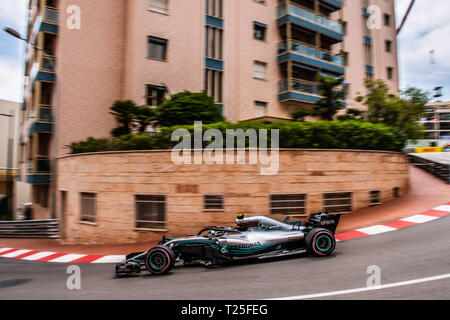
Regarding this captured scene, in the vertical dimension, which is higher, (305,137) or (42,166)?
(305,137)

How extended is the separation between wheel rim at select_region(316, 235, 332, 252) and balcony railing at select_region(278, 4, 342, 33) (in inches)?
771

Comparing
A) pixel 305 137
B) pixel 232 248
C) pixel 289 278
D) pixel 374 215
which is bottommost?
pixel 289 278

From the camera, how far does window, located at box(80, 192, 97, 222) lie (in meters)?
11.4

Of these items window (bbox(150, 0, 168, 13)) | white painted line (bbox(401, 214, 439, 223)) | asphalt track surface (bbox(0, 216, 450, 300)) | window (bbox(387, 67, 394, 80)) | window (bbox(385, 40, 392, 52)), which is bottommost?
asphalt track surface (bbox(0, 216, 450, 300))

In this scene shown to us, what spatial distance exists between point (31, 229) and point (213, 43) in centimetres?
1559

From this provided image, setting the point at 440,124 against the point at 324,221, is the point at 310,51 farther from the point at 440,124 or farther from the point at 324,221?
the point at 440,124

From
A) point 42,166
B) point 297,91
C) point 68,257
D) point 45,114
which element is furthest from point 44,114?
point 297,91

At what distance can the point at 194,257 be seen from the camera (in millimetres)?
6746

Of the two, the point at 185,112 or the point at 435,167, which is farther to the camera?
the point at 435,167

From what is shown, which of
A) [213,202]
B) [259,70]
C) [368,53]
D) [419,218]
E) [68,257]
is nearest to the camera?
[419,218]

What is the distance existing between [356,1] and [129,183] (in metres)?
29.4

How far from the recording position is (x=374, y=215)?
33.7 feet

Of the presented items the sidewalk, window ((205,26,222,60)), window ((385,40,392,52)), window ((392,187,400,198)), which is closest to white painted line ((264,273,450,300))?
the sidewalk

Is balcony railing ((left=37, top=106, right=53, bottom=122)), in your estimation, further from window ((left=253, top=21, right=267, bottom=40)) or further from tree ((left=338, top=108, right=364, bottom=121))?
tree ((left=338, top=108, right=364, bottom=121))
